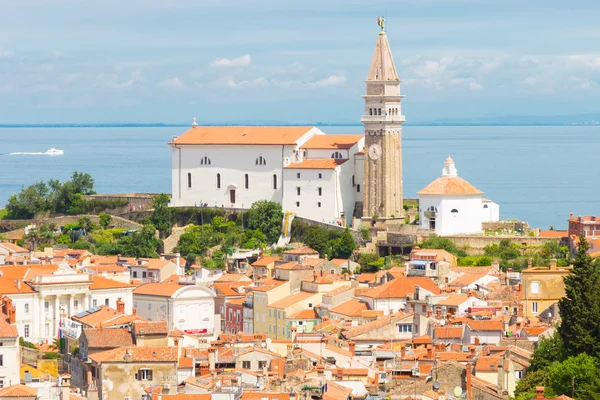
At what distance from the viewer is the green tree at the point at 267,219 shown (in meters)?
66.8

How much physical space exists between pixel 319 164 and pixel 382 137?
11.6 ft

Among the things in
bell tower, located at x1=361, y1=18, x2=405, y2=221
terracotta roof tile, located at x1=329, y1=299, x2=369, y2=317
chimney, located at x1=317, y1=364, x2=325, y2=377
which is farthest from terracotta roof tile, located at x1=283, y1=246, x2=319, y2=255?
chimney, located at x1=317, y1=364, x2=325, y2=377

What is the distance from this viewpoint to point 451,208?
61406 mm

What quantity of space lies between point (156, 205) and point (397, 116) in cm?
1278

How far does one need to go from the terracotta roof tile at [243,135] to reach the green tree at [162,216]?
269cm

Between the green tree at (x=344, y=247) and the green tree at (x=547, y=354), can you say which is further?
the green tree at (x=344, y=247)

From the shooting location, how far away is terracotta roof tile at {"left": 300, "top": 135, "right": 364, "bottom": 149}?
221 feet

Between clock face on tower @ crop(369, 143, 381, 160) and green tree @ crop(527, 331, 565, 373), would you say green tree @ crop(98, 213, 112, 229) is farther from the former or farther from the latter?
green tree @ crop(527, 331, 565, 373)

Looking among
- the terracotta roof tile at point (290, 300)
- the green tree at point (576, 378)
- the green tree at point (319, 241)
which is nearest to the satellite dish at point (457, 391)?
the green tree at point (576, 378)

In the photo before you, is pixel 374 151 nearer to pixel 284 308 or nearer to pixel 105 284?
pixel 284 308

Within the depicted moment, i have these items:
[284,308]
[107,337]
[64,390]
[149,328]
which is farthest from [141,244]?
[64,390]

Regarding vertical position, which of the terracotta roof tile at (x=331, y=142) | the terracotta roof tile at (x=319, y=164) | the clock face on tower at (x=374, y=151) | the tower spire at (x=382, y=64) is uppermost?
the tower spire at (x=382, y=64)

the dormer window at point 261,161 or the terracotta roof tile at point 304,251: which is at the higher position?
the dormer window at point 261,161

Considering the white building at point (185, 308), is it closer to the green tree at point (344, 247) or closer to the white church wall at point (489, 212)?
the green tree at point (344, 247)
